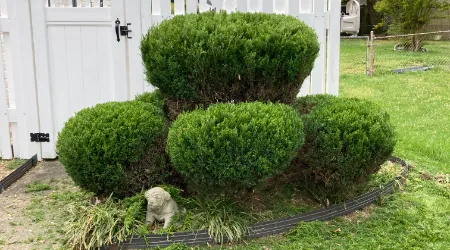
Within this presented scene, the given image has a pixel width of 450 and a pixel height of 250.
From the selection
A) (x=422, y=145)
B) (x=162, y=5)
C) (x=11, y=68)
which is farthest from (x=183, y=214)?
(x=422, y=145)

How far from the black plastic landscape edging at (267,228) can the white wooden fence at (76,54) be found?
5.38 feet

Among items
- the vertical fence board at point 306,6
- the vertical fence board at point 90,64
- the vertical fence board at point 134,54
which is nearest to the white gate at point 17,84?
the vertical fence board at point 90,64

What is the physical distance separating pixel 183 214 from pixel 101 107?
1062mm

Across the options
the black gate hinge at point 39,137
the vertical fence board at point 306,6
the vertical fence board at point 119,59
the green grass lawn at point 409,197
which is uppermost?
the vertical fence board at point 306,6

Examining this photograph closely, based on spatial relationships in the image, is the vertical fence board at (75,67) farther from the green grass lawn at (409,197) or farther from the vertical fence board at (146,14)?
the green grass lawn at (409,197)

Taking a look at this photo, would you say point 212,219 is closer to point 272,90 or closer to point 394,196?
point 272,90

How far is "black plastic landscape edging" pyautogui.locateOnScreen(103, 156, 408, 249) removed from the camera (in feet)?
11.8

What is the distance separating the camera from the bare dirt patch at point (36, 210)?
12.3ft

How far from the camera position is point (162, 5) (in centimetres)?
532

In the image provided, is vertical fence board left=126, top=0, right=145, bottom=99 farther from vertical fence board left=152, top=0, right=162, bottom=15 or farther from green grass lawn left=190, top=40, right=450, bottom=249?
green grass lawn left=190, top=40, right=450, bottom=249

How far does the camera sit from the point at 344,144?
384 centimetres

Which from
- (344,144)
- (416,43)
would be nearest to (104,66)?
(344,144)

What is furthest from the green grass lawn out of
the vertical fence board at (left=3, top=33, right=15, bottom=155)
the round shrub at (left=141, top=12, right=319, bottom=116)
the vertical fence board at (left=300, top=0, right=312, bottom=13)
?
the vertical fence board at (left=3, top=33, right=15, bottom=155)

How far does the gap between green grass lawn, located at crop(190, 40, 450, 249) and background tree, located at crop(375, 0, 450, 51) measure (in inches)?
251
